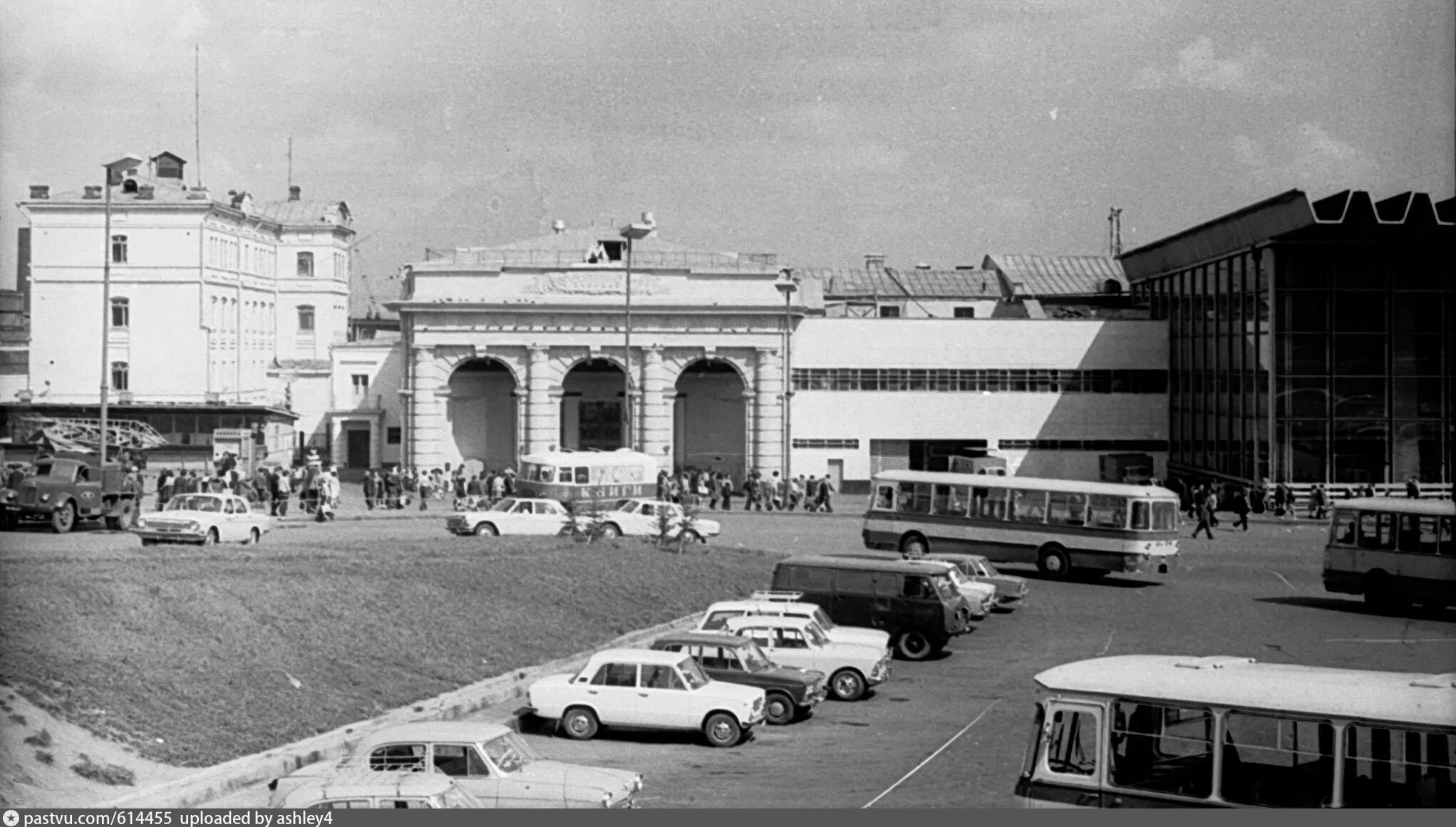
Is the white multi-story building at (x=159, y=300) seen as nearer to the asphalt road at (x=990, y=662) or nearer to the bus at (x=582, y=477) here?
the bus at (x=582, y=477)

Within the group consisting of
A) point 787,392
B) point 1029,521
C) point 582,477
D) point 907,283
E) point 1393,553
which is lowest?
point 1393,553

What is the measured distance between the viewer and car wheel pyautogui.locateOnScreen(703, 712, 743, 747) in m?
18.8

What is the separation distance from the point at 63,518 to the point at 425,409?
1198 inches

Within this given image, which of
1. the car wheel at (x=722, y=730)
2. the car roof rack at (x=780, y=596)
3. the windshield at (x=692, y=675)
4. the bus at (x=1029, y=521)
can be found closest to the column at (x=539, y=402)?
the bus at (x=1029, y=521)

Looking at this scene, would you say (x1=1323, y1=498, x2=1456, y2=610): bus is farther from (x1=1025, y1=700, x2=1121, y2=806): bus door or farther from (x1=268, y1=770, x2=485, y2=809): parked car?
(x1=268, y1=770, x2=485, y2=809): parked car

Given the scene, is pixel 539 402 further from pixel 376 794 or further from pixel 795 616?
pixel 376 794

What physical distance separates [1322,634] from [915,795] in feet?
49.6

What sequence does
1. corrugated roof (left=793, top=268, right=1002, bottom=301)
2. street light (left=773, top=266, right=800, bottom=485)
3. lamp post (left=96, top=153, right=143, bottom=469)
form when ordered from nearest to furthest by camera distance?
lamp post (left=96, top=153, right=143, bottom=469)
street light (left=773, top=266, right=800, bottom=485)
corrugated roof (left=793, top=268, right=1002, bottom=301)

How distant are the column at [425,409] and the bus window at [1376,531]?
136 ft

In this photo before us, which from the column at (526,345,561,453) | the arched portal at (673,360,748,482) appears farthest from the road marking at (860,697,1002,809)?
the arched portal at (673,360,748,482)

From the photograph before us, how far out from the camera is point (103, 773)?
1509 centimetres

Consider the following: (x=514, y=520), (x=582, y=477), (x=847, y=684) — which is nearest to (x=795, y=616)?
(x=847, y=684)

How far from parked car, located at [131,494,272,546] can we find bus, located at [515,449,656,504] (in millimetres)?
11845

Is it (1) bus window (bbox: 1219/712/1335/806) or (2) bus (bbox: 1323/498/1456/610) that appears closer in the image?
(1) bus window (bbox: 1219/712/1335/806)
